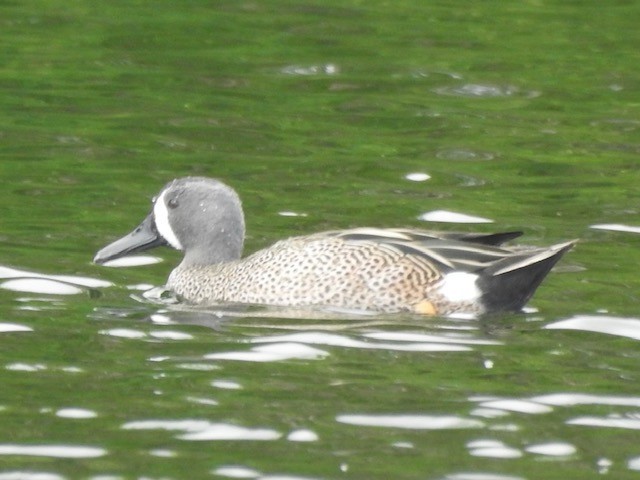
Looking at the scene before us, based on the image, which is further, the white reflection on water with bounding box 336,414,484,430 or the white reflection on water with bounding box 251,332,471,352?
the white reflection on water with bounding box 251,332,471,352

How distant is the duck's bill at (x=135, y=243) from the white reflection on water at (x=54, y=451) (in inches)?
122

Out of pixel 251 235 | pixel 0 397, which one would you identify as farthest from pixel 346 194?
pixel 0 397

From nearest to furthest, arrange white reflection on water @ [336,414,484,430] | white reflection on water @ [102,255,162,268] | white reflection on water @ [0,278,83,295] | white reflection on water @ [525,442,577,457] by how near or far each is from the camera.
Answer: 1. white reflection on water @ [525,442,577,457]
2. white reflection on water @ [336,414,484,430]
3. white reflection on water @ [0,278,83,295]
4. white reflection on water @ [102,255,162,268]

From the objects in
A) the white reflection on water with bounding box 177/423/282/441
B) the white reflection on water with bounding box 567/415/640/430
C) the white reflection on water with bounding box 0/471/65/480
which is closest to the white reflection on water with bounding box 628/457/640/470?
the white reflection on water with bounding box 567/415/640/430

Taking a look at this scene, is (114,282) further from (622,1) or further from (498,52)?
(622,1)

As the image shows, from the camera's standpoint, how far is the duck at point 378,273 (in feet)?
30.5

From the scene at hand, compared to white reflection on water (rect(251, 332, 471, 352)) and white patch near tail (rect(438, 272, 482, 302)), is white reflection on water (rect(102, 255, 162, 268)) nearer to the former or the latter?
white reflection on water (rect(251, 332, 471, 352))

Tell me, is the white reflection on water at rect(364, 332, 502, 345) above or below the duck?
below

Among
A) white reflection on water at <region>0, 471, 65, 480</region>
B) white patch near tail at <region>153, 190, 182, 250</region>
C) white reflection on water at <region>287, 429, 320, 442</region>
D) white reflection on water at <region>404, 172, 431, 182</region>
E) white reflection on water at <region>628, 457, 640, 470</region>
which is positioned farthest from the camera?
white reflection on water at <region>404, 172, 431, 182</region>

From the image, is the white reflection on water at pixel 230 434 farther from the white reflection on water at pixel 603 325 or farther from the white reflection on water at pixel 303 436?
the white reflection on water at pixel 603 325

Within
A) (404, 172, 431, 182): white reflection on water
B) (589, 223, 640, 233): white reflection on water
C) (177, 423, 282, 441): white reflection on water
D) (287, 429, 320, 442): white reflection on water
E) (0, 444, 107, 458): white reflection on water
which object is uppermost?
(404, 172, 431, 182): white reflection on water

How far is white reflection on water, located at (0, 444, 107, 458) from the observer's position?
6.91 m

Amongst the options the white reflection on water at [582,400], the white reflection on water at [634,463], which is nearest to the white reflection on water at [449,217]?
the white reflection on water at [582,400]

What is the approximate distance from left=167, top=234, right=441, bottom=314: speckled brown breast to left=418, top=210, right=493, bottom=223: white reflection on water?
174 centimetres
